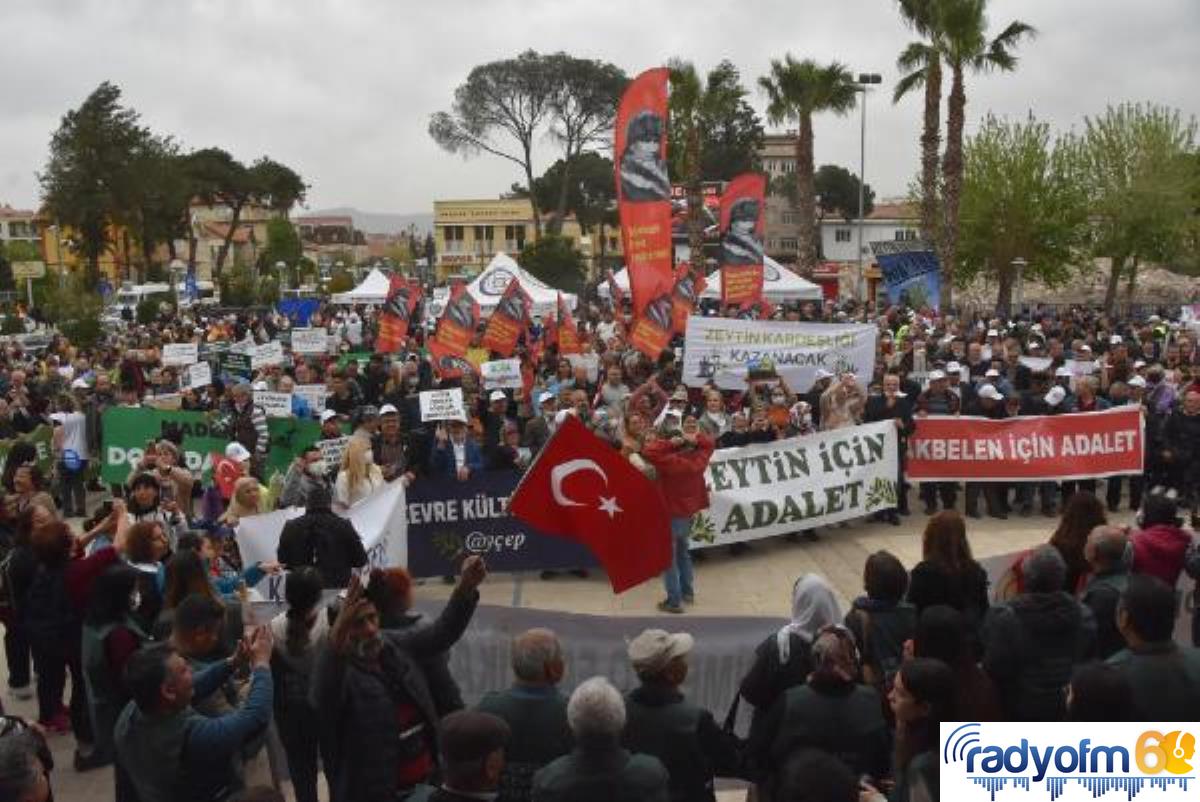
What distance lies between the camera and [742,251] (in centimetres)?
2120

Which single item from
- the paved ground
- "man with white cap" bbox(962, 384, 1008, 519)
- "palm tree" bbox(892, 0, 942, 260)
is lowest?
the paved ground

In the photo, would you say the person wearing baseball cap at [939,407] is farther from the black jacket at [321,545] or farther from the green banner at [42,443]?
the green banner at [42,443]

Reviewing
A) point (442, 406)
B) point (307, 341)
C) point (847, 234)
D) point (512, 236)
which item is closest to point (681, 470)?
point (442, 406)

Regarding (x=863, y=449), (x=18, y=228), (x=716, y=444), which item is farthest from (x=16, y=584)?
(x=18, y=228)

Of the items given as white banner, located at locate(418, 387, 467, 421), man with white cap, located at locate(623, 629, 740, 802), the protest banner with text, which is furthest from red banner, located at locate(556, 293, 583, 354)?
man with white cap, located at locate(623, 629, 740, 802)

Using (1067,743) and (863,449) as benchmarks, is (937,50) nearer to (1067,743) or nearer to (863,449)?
(863,449)

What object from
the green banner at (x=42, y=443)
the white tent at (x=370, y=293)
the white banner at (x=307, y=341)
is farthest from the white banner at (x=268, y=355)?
the white tent at (x=370, y=293)

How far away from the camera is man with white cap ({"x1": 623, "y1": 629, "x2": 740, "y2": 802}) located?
3.97 metres

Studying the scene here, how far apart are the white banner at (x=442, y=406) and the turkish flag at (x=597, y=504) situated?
3.64 meters

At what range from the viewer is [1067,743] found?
13.0 ft

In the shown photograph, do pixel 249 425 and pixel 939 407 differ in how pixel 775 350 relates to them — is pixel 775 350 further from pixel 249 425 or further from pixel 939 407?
pixel 249 425

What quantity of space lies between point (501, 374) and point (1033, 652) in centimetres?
1070

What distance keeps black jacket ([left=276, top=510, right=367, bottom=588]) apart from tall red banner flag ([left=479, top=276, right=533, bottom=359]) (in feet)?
35.0

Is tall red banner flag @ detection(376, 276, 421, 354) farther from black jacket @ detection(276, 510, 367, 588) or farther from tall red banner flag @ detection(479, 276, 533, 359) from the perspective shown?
black jacket @ detection(276, 510, 367, 588)
